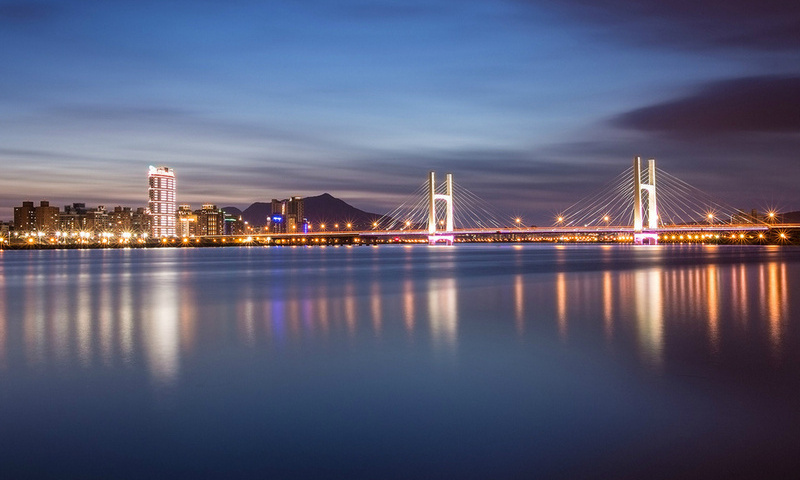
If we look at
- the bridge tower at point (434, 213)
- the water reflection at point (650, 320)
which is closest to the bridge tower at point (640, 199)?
the bridge tower at point (434, 213)

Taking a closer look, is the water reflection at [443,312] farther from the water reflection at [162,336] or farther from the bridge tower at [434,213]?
the bridge tower at [434,213]

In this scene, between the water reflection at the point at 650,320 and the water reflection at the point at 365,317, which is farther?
the water reflection at the point at 365,317

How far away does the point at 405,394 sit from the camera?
7.37m

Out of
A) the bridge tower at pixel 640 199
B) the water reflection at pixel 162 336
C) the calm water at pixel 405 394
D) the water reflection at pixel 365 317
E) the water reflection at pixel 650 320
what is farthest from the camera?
the bridge tower at pixel 640 199

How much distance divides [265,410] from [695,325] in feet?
30.3

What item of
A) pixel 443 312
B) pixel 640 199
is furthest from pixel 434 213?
pixel 443 312

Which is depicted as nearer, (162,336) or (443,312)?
(162,336)

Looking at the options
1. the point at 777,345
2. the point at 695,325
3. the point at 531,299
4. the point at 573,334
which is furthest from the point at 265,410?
the point at 531,299

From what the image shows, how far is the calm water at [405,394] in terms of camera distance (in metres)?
5.12

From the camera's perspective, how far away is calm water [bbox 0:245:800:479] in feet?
16.8

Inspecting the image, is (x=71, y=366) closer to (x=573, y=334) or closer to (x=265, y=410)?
(x=265, y=410)

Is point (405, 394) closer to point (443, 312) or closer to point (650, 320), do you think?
point (650, 320)

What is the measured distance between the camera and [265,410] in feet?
21.9

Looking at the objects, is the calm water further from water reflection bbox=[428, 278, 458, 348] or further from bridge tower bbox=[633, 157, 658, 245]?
bridge tower bbox=[633, 157, 658, 245]
